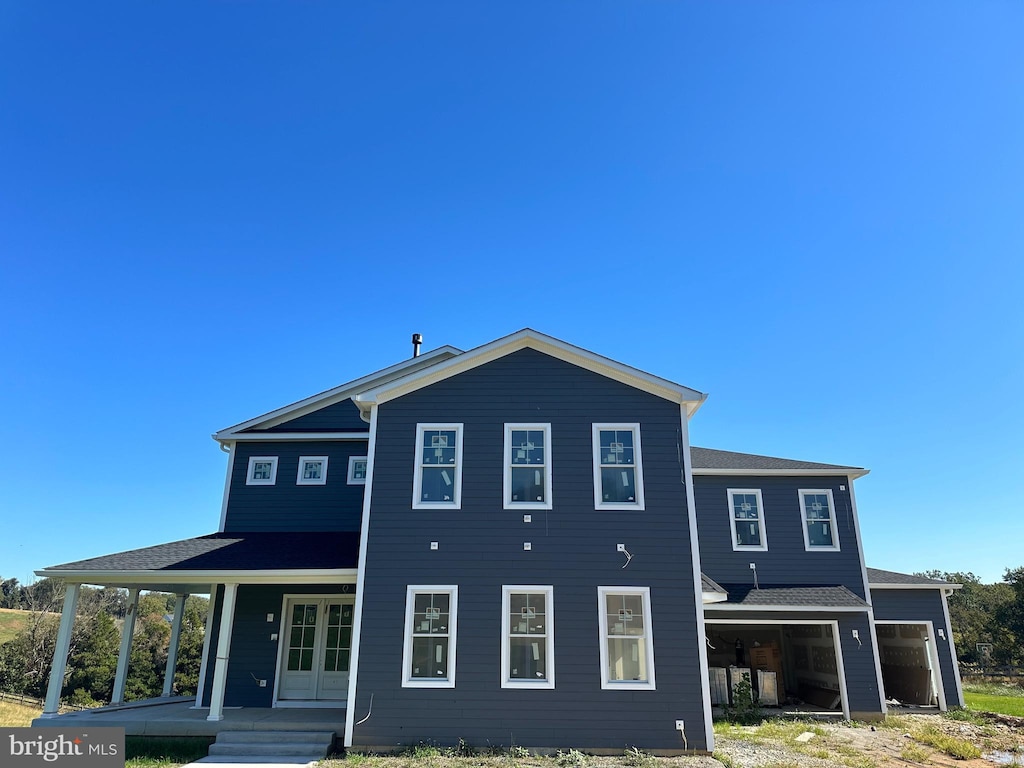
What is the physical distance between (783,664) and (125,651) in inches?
668

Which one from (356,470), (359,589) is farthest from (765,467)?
(359,589)

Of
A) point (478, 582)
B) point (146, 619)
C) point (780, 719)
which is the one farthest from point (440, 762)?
point (146, 619)

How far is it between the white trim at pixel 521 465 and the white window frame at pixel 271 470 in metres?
6.31

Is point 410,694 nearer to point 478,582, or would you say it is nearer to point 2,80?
point 478,582

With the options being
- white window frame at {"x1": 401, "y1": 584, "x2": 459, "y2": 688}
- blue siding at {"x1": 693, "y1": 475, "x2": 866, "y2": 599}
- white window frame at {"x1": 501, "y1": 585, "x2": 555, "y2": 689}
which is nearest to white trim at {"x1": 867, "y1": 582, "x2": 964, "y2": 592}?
blue siding at {"x1": 693, "y1": 475, "x2": 866, "y2": 599}

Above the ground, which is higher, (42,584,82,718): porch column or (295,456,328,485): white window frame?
(295,456,328,485): white window frame

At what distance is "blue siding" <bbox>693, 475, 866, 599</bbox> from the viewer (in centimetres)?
1459

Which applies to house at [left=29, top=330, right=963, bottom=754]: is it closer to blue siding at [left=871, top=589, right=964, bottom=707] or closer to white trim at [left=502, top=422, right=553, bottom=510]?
white trim at [left=502, top=422, right=553, bottom=510]

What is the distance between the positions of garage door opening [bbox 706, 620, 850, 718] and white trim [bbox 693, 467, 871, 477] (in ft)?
11.2

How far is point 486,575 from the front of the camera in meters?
10.5

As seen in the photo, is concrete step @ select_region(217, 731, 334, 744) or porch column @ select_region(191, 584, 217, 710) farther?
porch column @ select_region(191, 584, 217, 710)

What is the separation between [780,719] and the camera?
1331 cm

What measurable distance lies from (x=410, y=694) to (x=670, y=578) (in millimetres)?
4702

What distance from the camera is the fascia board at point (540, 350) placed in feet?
36.9
